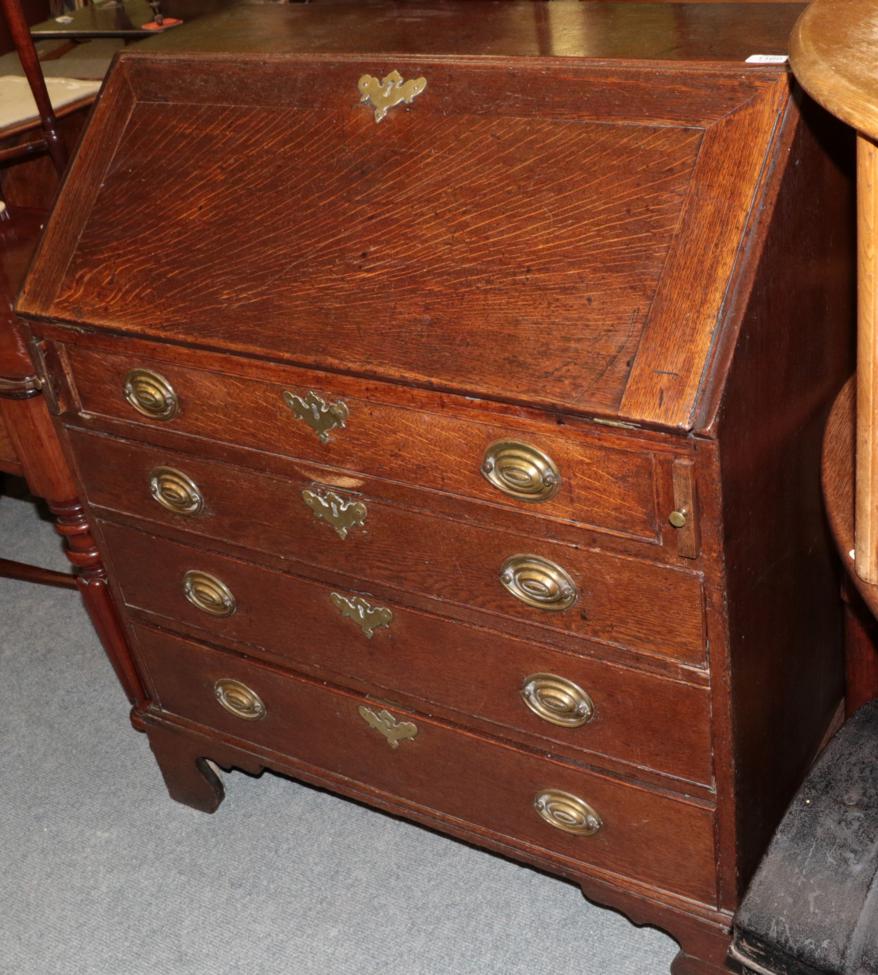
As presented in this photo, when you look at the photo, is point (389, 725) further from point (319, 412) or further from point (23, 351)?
point (23, 351)

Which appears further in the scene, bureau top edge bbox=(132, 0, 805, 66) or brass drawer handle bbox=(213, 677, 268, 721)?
brass drawer handle bbox=(213, 677, 268, 721)

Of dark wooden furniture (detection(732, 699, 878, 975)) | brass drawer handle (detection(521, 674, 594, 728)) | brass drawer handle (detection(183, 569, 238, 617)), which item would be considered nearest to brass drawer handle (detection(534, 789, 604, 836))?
brass drawer handle (detection(521, 674, 594, 728))

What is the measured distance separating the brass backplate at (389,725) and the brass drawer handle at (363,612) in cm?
16

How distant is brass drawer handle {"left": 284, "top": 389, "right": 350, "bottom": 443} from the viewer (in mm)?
1687

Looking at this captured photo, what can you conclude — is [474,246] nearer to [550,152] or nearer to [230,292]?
[550,152]

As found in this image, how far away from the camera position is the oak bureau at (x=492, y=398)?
57.1 inches

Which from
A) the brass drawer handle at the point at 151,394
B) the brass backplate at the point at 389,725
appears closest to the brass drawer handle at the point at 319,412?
the brass drawer handle at the point at 151,394

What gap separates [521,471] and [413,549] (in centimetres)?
27

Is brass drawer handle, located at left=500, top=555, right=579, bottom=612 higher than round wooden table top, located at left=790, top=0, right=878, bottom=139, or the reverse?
round wooden table top, located at left=790, top=0, right=878, bottom=139

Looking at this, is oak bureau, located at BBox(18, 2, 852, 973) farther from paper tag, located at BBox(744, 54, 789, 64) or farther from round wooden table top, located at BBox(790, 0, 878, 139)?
round wooden table top, located at BBox(790, 0, 878, 139)

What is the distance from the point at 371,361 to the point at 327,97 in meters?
0.39

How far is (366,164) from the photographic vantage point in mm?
1688

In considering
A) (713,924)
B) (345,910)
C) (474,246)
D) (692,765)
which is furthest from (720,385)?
(345,910)

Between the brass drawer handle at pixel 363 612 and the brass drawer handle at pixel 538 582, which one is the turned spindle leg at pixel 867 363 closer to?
the brass drawer handle at pixel 538 582
